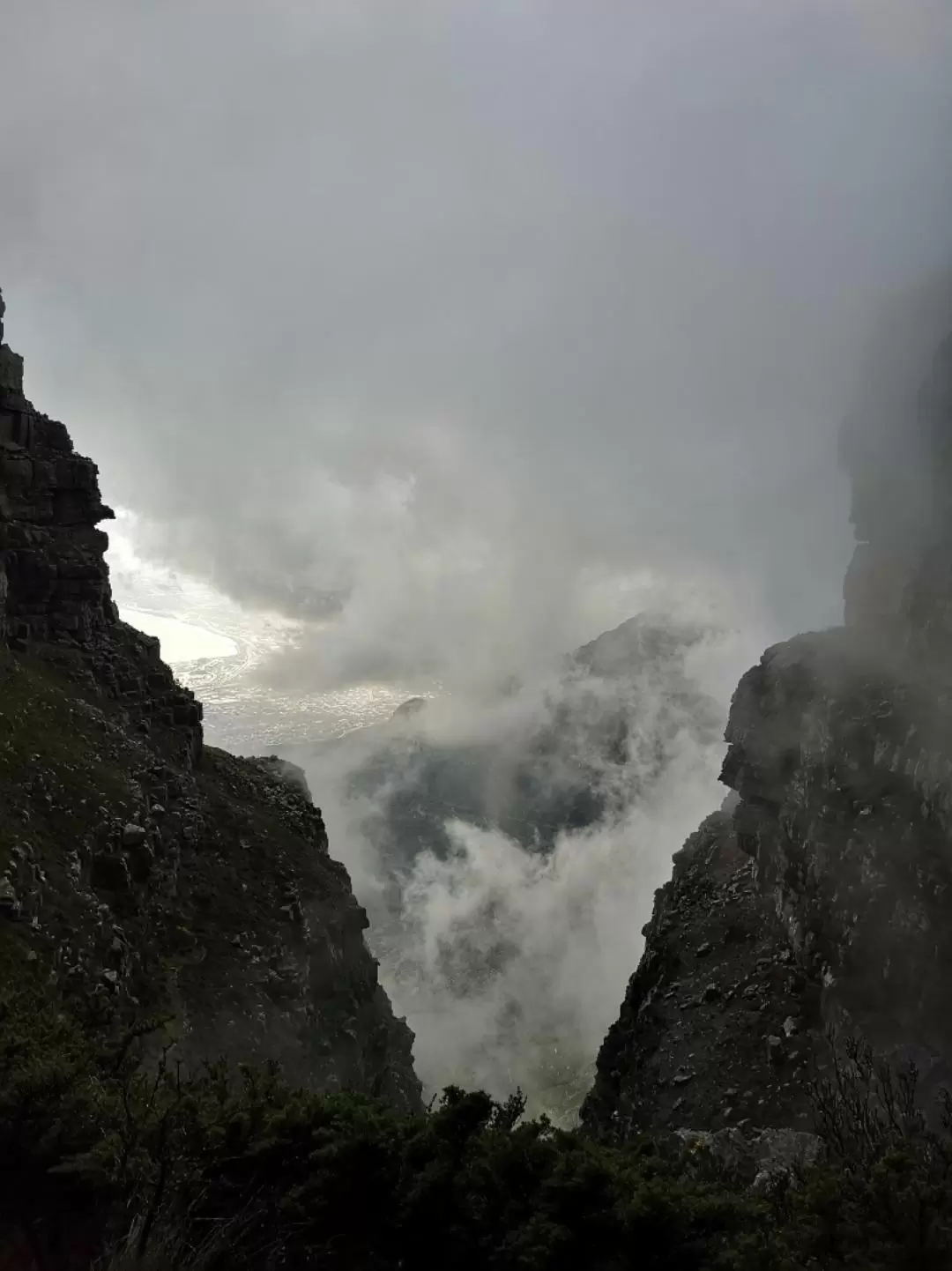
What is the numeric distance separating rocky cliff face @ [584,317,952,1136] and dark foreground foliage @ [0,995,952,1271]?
1152 inches

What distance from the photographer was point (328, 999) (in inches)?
2035

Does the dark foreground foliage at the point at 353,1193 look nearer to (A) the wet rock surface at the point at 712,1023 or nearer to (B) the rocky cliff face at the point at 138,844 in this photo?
(B) the rocky cliff face at the point at 138,844

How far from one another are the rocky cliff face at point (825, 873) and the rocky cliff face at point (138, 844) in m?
25.6

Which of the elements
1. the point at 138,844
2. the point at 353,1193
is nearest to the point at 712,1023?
the point at 138,844

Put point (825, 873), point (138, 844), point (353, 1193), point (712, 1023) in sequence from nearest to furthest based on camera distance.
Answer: point (353, 1193), point (138, 844), point (712, 1023), point (825, 873)

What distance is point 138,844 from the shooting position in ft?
Answer: 132

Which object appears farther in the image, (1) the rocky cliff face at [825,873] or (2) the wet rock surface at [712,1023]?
(2) the wet rock surface at [712,1023]

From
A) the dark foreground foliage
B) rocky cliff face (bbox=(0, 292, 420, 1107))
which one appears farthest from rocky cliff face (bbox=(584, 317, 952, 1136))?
the dark foreground foliage

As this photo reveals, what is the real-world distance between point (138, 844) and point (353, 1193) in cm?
2714

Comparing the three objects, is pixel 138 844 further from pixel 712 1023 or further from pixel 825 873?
pixel 825 873

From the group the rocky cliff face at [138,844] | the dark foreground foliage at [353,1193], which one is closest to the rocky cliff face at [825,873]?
the rocky cliff face at [138,844]

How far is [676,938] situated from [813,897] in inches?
716

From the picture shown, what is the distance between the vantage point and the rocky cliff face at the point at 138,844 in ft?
111

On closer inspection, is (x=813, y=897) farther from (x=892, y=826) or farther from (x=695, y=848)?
(x=695, y=848)
